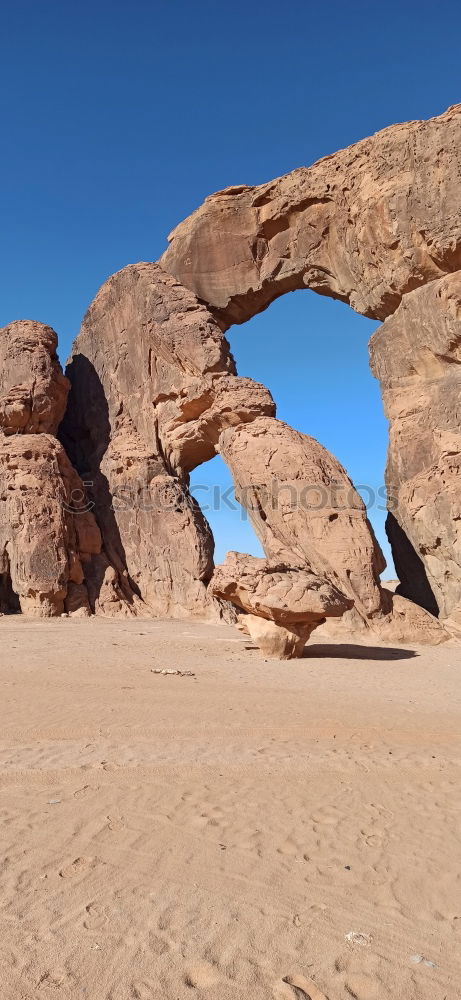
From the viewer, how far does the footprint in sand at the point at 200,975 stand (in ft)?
8.59

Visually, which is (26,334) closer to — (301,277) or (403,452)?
(301,277)

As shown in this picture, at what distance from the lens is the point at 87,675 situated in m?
9.56

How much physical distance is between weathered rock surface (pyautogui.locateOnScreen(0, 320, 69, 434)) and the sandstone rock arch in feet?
0.56

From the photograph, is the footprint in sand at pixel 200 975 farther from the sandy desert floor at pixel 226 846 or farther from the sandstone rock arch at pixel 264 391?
the sandstone rock arch at pixel 264 391

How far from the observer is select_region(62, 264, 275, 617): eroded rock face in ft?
68.4

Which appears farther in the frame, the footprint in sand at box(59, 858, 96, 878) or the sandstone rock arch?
the sandstone rock arch

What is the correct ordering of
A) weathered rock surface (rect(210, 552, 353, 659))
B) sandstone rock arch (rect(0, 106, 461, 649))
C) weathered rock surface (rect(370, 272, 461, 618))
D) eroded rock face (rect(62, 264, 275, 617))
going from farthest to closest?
eroded rock face (rect(62, 264, 275, 617)) → sandstone rock arch (rect(0, 106, 461, 649)) → weathered rock surface (rect(370, 272, 461, 618)) → weathered rock surface (rect(210, 552, 353, 659))

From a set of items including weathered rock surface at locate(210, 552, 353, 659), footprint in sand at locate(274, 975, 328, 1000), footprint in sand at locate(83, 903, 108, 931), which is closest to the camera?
footprint in sand at locate(274, 975, 328, 1000)

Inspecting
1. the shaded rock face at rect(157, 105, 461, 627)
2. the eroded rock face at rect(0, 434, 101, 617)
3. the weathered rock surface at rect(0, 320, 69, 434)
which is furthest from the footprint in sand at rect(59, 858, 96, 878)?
the weathered rock surface at rect(0, 320, 69, 434)

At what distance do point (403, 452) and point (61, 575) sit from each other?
11369 millimetres

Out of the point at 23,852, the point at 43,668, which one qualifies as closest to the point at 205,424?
the point at 43,668

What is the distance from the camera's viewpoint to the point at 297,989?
2623 mm

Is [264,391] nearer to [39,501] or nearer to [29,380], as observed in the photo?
[39,501]

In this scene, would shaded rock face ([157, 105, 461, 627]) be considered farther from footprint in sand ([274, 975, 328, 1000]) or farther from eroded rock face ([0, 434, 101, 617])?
footprint in sand ([274, 975, 328, 1000])
